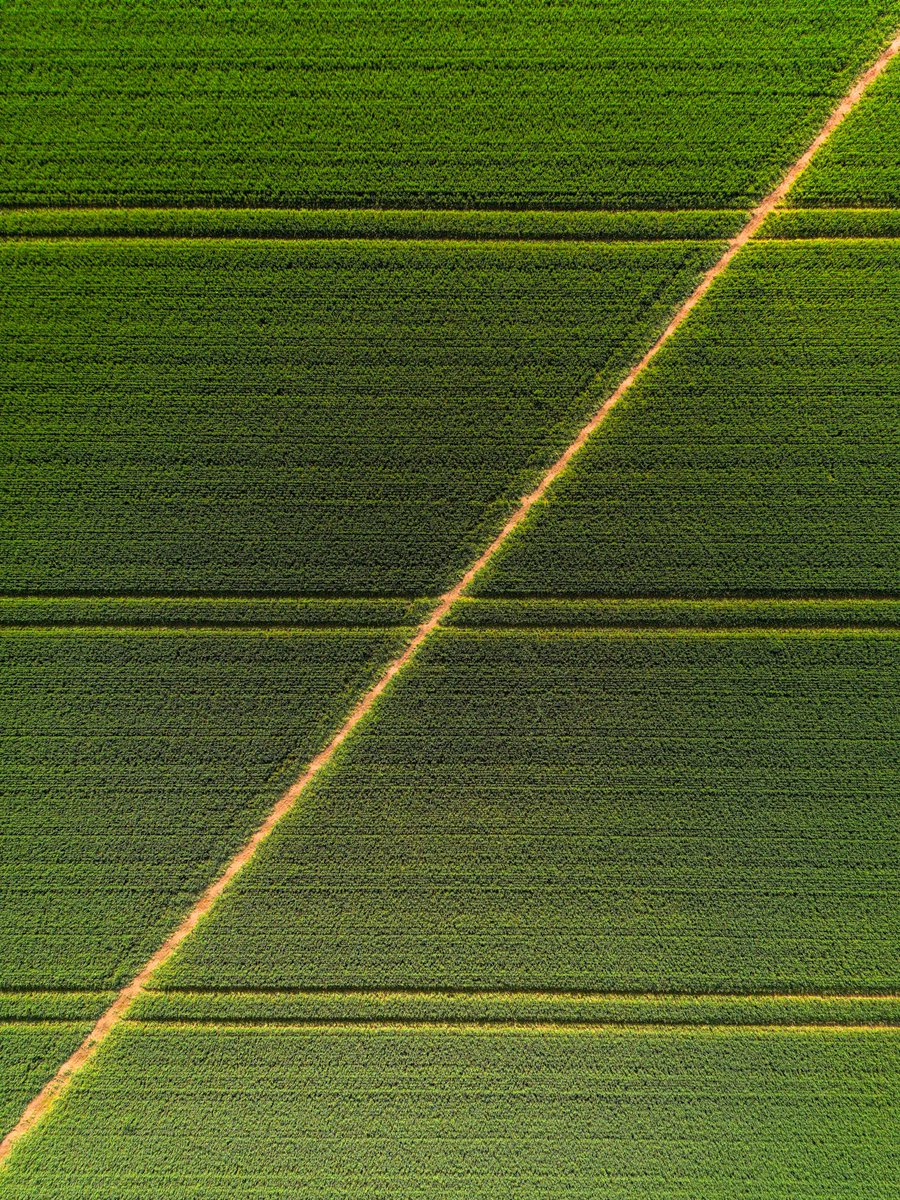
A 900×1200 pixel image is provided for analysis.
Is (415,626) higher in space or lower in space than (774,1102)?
higher

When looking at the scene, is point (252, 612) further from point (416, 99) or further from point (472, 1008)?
point (416, 99)

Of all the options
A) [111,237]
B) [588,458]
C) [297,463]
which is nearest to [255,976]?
[297,463]

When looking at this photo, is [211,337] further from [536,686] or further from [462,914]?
[462,914]

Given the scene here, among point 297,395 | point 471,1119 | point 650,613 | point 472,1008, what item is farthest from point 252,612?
point 471,1119

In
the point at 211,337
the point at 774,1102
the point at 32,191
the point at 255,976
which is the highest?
the point at 32,191

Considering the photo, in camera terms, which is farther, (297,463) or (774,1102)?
(297,463)

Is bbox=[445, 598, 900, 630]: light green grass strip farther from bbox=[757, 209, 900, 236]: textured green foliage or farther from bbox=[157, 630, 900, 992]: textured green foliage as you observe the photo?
bbox=[757, 209, 900, 236]: textured green foliage

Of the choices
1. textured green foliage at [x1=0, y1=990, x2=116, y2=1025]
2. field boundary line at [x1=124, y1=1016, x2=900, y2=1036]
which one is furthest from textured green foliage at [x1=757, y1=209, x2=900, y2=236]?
textured green foliage at [x1=0, y1=990, x2=116, y2=1025]
